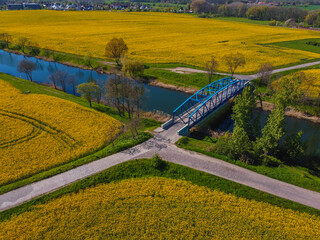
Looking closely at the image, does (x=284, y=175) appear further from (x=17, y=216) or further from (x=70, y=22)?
(x=70, y=22)

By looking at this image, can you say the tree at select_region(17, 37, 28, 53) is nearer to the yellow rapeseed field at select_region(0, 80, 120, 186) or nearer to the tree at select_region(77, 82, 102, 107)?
the yellow rapeseed field at select_region(0, 80, 120, 186)

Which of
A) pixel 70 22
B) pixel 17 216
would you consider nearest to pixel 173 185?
pixel 17 216

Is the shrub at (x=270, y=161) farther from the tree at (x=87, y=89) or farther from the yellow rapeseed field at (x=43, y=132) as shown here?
the tree at (x=87, y=89)

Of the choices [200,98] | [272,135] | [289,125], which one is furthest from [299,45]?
[272,135]

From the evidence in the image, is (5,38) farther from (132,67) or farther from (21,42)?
(132,67)

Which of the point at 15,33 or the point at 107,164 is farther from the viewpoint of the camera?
the point at 15,33

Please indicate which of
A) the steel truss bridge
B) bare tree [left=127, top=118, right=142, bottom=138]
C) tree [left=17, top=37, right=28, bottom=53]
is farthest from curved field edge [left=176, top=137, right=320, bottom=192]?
tree [left=17, top=37, right=28, bottom=53]
